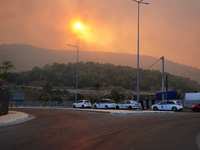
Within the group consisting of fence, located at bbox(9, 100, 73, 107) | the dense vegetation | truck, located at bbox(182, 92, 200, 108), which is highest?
the dense vegetation

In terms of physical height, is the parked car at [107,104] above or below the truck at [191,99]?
below

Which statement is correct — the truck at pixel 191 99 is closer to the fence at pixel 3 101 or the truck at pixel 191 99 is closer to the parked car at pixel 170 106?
the parked car at pixel 170 106

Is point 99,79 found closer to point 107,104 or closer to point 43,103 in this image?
point 43,103

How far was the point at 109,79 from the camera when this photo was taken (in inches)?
4569

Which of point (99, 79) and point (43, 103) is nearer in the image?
point (43, 103)

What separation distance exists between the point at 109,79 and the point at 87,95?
37036mm

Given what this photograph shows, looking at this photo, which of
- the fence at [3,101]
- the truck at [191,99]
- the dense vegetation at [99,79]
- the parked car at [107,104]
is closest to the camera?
the fence at [3,101]

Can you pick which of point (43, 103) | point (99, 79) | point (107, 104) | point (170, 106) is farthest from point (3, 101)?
point (99, 79)

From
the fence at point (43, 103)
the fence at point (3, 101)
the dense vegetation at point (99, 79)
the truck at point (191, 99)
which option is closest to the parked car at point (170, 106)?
the truck at point (191, 99)

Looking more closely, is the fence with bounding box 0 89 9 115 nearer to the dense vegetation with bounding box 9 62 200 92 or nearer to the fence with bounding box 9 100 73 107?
the fence with bounding box 9 100 73 107

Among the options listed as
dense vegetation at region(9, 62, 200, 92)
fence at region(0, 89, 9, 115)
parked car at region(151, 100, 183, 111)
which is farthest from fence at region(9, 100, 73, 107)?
dense vegetation at region(9, 62, 200, 92)

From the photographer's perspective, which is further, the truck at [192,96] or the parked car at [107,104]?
the truck at [192,96]

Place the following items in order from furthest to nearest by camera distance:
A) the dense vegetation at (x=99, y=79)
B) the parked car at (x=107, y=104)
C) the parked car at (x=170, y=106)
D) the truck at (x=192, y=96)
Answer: the dense vegetation at (x=99, y=79) < the truck at (x=192, y=96) < the parked car at (x=107, y=104) < the parked car at (x=170, y=106)

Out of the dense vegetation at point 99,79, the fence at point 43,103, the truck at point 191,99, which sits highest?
the dense vegetation at point 99,79
